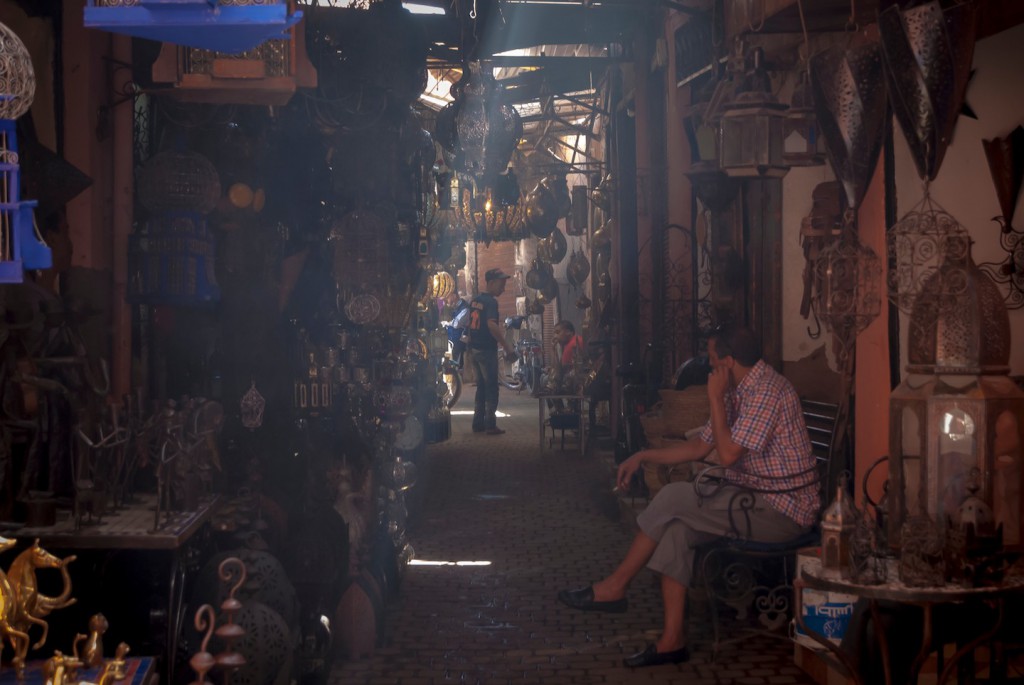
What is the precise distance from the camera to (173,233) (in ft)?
16.8

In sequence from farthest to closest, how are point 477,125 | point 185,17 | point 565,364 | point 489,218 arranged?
point 565,364 < point 489,218 < point 477,125 < point 185,17

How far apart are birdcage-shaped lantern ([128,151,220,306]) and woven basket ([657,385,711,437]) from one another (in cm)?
306

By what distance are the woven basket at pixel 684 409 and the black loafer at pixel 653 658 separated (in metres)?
2.08

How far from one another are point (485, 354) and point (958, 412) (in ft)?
34.1

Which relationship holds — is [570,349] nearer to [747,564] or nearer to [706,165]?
[706,165]

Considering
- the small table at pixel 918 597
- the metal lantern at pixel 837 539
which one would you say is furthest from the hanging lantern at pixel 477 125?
the small table at pixel 918 597

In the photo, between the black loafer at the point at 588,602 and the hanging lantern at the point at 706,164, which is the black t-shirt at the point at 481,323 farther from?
the black loafer at the point at 588,602

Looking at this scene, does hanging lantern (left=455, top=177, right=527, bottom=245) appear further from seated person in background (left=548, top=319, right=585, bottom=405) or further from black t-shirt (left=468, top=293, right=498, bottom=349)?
seated person in background (left=548, top=319, right=585, bottom=405)

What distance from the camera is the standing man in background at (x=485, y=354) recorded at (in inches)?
554

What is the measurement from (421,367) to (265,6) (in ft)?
29.6

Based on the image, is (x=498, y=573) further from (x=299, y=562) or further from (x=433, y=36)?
(x=433, y=36)

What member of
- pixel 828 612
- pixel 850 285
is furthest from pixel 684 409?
pixel 828 612

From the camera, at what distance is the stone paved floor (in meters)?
5.07

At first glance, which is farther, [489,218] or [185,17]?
[489,218]
